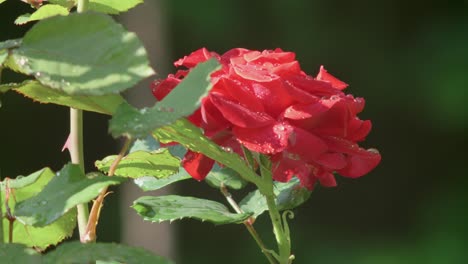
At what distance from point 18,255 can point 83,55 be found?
103 mm

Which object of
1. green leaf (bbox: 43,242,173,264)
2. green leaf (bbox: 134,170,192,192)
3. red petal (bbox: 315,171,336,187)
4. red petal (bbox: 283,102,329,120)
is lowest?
green leaf (bbox: 134,170,192,192)

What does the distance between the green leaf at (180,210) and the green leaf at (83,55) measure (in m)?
0.17

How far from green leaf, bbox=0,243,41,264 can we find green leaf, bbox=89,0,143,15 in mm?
263

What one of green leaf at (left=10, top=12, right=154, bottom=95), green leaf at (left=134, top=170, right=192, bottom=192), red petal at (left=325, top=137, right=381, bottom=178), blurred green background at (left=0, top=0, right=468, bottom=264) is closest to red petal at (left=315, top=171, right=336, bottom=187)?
red petal at (left=325, top=137, right=381, bottom=178)

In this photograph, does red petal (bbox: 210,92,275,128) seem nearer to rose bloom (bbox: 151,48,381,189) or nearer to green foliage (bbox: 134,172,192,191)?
rose bloom (bbox: 151,48,381,189)

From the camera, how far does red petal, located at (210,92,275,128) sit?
0.63m

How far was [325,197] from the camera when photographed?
3979 mm

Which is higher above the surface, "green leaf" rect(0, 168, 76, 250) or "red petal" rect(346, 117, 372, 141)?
"red petal" rect(346, 117, 372, 141)

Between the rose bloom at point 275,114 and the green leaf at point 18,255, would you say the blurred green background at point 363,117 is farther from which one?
the green leaf at point 18,255

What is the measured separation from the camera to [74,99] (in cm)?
62

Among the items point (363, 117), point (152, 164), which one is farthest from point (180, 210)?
point (363, 117)

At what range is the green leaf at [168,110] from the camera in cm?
51

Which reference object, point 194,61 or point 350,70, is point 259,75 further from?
point 350,70

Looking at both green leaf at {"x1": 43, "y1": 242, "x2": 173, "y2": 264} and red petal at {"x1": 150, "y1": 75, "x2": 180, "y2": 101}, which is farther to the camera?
red petal at {"x1": 150, "y1": 75, "x2": 180, "y2": 101}
